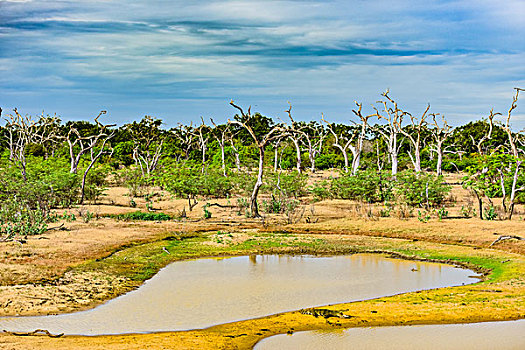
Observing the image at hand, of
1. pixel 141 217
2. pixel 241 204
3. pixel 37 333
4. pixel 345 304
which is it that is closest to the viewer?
pixel 37 333

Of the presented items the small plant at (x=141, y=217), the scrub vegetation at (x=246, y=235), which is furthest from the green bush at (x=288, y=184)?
the small plant at (x=141, y=217)

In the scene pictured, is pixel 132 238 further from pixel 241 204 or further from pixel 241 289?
pixel 241 204

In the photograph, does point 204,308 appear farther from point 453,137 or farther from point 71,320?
point 453,137

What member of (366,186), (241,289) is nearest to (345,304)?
(241,289)

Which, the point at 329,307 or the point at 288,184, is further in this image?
the point at 288,184

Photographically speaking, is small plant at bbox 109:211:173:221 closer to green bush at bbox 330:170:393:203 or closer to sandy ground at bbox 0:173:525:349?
sandy ground at bbox 0:173:525:349

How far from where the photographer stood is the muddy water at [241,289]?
901 cm

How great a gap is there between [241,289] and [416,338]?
414 centimetres

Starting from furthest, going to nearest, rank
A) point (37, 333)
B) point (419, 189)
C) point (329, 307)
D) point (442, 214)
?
point (419, 189) < point (442, 214) < point (329, 307) < point (37, 333)

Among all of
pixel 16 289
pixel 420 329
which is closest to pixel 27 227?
pixel 16 289

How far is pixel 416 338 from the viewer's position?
27.5ft

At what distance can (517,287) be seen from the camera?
10836 mm

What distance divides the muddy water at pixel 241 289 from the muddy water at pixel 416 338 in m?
1.45

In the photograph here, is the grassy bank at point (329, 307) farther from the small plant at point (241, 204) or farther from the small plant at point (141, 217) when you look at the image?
the small plant at point (241, 204)
